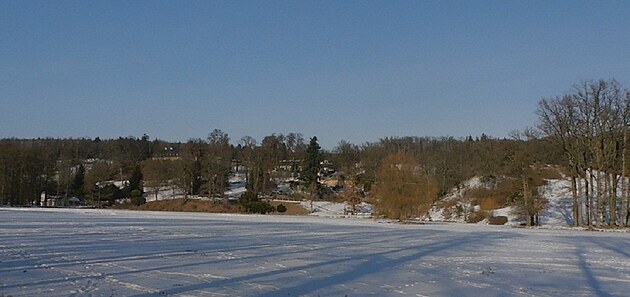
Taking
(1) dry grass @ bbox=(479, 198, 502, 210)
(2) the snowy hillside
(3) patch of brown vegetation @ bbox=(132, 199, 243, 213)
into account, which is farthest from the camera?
(3) patch of brown vegetation @ bbox=(132, 199, 243, 213)

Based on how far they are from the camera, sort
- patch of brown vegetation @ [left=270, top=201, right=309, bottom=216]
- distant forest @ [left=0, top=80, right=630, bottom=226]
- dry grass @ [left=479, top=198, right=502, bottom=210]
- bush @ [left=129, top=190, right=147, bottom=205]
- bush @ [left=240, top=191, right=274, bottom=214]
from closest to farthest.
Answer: distant forest @ [left=0, top=80, right=630, bottom=226]
dry grass @ [left=479, top=198, right=502, bottom=210]
bush @ [left=240, top=191, right=274, bottom=214]
patch of brown vegetation @ [left=270, top=201, right=309, bottom=216]
bush @ [left=129, top=190, right=147, bottom=205]

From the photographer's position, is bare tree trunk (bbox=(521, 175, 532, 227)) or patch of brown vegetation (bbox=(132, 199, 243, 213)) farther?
patch of brown vegetation (bbox=(132, 199, 243, 213))

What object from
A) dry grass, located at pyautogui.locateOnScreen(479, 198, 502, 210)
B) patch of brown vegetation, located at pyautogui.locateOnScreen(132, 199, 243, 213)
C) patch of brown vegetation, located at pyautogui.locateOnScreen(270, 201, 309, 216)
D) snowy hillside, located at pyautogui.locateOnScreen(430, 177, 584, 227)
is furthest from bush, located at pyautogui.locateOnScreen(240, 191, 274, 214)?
dry grass, located at pyautogui.locateOnScreen(479, 198, 502, 210)

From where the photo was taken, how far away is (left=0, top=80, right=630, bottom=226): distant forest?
47.6 metres

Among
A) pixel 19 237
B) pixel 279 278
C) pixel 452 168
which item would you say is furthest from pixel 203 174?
pixel 279 278

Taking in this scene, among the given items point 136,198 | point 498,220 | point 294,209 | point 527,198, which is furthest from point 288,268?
point 136,198

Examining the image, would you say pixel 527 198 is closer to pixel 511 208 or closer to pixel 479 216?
pixel 479 216

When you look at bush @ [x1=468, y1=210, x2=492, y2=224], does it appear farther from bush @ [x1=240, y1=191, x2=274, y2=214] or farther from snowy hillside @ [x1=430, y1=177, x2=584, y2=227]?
bush @ [x1=240, y1=191, x2=274, y2=214]

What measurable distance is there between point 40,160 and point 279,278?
7952cm

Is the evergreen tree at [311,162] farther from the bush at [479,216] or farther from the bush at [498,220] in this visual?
the bush at [498,220]

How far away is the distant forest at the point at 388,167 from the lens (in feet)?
156

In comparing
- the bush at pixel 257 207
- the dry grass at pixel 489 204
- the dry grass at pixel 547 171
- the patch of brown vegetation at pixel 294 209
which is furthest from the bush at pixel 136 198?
the dry grass at pixel 547 171

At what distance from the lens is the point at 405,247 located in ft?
76.5

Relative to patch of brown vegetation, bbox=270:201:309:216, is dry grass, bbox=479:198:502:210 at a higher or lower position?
higher
